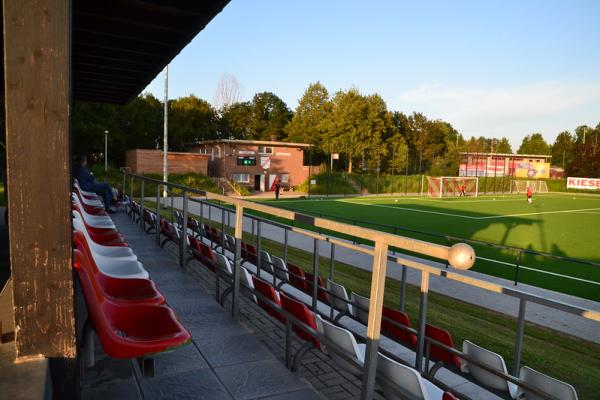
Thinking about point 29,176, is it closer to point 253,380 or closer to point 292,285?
point 253,380

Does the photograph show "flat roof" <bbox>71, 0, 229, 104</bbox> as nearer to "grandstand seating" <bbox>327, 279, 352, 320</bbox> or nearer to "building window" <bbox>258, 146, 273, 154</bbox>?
"grandstand seating" <bbox>327, 279, 352, 320</bbox>

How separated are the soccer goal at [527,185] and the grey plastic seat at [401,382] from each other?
216 ft

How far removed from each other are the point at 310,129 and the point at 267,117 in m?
14.8

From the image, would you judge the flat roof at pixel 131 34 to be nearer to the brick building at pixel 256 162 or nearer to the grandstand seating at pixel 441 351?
the grandstand seating at pixel 441 351

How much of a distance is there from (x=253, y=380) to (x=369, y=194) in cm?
4982

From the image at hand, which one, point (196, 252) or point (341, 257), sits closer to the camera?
point (196, 252)

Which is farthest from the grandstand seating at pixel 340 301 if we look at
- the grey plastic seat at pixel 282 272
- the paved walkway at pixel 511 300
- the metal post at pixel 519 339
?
the paved walkway at pixel 511 300

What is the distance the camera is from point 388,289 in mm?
9453

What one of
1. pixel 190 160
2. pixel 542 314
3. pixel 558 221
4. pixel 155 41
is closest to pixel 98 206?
pixel 155 41

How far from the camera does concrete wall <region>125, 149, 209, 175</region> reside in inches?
1628

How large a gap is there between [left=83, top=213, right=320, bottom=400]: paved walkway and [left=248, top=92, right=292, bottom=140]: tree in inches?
2749

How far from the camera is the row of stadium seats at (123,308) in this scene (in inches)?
96.6

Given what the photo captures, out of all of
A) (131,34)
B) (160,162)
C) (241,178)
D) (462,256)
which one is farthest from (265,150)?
(462,256)

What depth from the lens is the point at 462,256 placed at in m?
1.66
